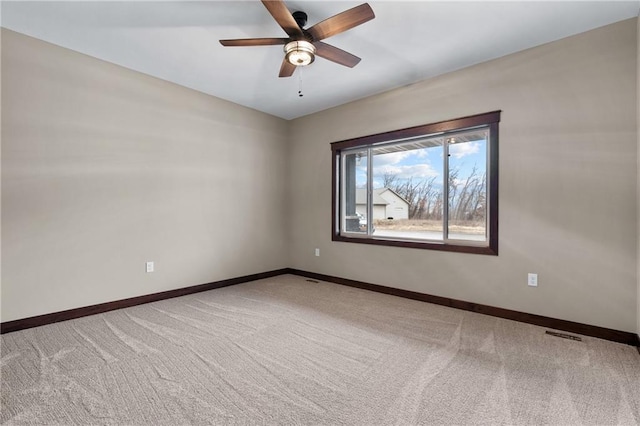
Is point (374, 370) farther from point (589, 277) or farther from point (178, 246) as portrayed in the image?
point (178, 246)

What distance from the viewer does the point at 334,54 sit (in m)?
2.51

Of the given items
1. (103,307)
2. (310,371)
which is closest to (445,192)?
(310,371)

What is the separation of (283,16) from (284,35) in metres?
0.73

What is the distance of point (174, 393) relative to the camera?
68.8 inches

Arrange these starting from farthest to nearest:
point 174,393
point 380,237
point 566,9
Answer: point 380,237 → point 566,9 → point 174,393

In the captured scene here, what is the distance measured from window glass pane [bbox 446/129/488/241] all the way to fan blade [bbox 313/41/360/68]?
1629 mm

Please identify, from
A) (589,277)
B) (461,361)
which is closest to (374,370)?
(461,361)

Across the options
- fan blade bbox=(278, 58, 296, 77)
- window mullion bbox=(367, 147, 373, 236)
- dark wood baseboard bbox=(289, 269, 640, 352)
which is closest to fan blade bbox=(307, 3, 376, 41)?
fan blade bbox=(278, 58, 296, 77)

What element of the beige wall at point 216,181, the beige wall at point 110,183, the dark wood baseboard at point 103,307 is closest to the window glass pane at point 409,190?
the beige wall at point 216,181

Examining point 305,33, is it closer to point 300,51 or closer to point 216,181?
point 300,51

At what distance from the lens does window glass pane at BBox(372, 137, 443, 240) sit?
12.1 ft

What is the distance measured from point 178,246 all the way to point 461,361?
10.8 feet

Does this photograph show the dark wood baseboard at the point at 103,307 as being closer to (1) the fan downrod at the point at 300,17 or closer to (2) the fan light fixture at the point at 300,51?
(2) the fan light fixture at the point at 300,51

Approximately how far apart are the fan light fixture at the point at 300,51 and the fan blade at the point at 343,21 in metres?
0.08
